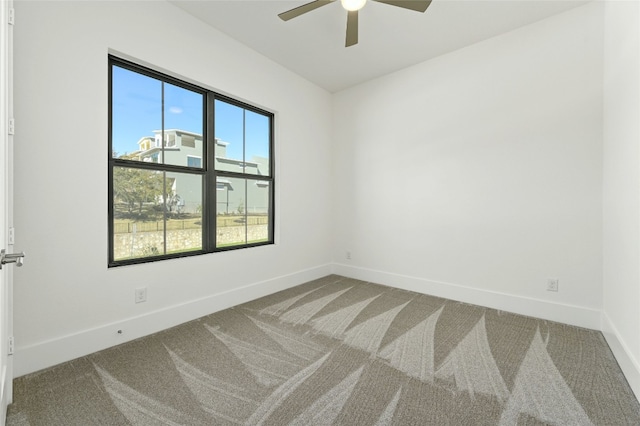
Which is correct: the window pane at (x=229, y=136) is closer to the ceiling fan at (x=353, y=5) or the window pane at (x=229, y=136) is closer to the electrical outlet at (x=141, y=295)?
the ceiling fan at (x=353, y=5)

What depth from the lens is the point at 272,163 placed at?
3645mm

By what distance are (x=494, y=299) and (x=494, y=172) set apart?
1378 millimetres

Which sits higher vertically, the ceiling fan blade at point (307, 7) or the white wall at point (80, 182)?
the ceiling fan blade at point (307, 7)

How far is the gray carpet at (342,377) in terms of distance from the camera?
148 centimetres

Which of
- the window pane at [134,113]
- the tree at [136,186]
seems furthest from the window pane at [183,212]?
the window pane at [134,113]

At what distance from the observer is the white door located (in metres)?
1.30

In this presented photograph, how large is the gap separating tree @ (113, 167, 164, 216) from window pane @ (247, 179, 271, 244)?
1.05 m

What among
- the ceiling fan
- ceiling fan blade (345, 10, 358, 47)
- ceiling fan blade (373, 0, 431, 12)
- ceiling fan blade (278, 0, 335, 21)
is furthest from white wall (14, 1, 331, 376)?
ceiling fan blade (373, 0, 431, 12)

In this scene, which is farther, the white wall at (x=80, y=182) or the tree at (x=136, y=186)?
the tree at (x=136, y=186)

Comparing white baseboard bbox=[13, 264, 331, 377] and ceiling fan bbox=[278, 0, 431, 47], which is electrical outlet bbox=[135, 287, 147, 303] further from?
ceiling fan bbox=[278, 0, 431, 47]

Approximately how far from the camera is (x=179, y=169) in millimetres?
2691

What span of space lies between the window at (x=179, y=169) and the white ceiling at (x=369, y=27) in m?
0.73

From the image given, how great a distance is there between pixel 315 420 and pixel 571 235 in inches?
110

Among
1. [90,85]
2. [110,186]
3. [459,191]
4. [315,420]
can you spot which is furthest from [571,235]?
[90,85]
